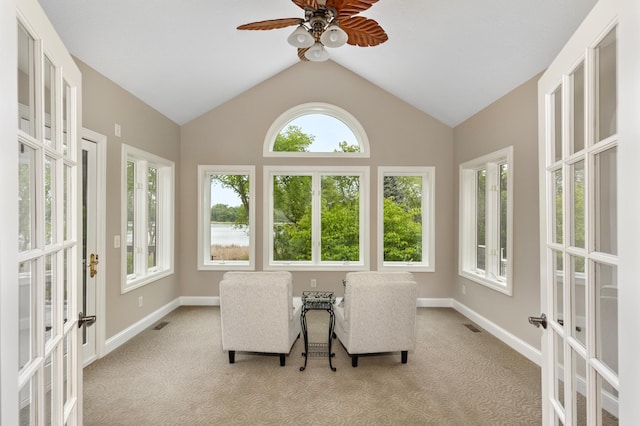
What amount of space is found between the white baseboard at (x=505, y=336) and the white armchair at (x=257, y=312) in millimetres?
2264

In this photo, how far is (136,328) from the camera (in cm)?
397

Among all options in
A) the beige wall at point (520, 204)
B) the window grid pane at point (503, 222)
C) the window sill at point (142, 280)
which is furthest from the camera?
the window grid pane at point (503, 222)

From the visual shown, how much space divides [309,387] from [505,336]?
2.30m

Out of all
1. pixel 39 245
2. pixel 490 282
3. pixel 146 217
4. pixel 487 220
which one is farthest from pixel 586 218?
pixel 146 217

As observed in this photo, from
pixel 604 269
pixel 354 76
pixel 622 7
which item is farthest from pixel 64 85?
pixel 354 76

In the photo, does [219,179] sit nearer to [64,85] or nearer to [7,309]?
[64,85]

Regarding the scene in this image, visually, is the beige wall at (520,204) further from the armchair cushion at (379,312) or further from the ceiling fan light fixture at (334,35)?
the ceiling fan light fixture at (334,35)

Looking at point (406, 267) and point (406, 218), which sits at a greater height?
point (406, 218)

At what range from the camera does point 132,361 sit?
3.27m

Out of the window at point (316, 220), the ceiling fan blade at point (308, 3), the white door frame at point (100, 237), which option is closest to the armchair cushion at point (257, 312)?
the white door frame at point (100, 237)

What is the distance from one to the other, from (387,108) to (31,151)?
4.80 m

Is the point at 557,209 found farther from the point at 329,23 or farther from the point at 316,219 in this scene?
the point at 316,219

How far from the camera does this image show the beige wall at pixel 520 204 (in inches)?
132

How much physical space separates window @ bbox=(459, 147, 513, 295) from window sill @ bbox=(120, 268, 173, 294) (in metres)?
4.07
